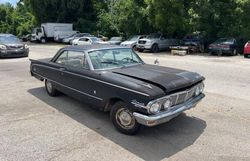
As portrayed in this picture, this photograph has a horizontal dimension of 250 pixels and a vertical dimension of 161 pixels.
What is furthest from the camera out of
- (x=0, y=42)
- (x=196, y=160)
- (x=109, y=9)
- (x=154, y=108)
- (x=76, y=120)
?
(x=109, y=9)

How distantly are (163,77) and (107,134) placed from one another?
1461 mm

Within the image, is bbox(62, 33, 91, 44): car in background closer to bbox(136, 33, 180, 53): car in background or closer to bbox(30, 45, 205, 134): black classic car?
bbox(136, 33, 180, 53): car in background

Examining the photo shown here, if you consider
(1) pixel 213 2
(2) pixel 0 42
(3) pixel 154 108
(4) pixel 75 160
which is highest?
(1) pixel 213 2

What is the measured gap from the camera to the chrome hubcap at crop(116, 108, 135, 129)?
4.79 metres

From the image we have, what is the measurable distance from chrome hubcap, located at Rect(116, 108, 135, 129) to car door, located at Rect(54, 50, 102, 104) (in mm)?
531

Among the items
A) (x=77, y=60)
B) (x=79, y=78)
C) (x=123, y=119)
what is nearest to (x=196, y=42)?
(x=77, y=60)

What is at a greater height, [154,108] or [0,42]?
[0,42]

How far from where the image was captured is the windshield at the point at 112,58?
572 cm

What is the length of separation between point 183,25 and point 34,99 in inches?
757

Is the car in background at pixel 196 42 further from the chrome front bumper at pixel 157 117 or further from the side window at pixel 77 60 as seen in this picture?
the chrome front bumper at pixel 157 117

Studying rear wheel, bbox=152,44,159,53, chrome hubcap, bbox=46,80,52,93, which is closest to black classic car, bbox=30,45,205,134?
chrome hubcap, bbox=46,80,52,93

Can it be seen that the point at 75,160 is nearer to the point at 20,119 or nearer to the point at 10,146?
the point at 10,146

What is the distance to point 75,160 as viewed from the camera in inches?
159

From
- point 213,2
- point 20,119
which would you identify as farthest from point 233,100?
point 213,2
